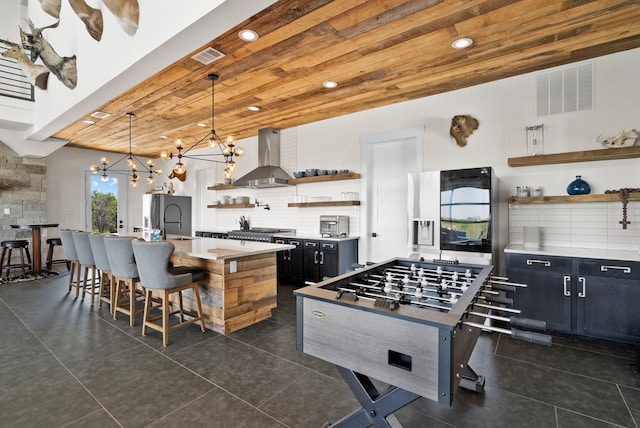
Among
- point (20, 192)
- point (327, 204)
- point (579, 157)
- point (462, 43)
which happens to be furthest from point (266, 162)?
point (20, 192)

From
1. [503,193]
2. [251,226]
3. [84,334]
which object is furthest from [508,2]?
[251,226]

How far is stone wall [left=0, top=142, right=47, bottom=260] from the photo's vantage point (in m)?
6.62

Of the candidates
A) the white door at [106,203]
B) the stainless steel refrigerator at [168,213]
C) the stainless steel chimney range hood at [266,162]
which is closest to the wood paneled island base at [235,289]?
the stainless steel chimney range hood at [266,162]

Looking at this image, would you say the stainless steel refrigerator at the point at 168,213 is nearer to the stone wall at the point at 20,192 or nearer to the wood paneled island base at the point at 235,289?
the stone wall at the point at 20,192

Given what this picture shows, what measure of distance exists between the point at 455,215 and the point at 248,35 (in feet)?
9.42

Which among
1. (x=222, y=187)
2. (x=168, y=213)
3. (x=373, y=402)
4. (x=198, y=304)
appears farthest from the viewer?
(x=168, y=213)

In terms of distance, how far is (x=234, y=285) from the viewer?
339 centimetres

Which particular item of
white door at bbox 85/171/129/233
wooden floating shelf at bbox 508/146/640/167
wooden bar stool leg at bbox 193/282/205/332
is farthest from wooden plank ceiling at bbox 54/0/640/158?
white door at bbox 85/171/129/233

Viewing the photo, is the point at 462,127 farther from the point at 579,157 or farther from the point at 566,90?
the point at 579,157

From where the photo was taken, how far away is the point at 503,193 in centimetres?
392

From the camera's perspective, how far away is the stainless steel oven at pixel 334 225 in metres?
5.23

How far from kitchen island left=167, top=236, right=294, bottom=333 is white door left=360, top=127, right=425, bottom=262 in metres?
2.00

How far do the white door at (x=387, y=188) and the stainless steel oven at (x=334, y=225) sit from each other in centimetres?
35

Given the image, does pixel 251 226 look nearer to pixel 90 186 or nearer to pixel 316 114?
pixel 316 114
